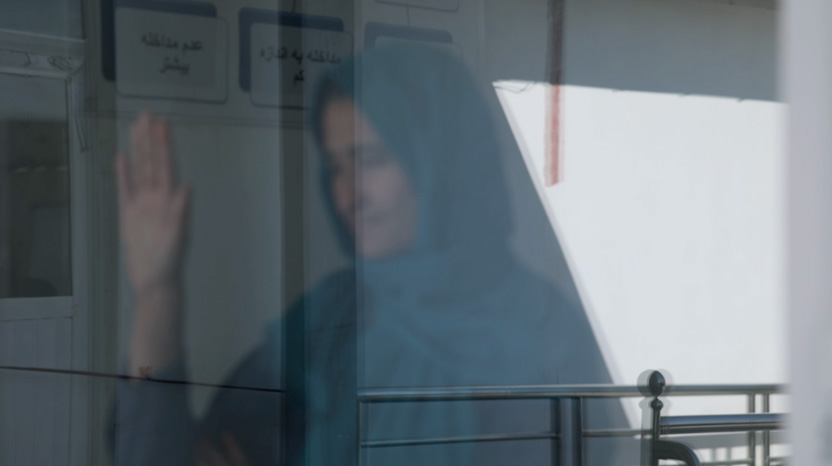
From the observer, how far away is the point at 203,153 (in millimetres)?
1886

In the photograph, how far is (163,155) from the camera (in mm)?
1860

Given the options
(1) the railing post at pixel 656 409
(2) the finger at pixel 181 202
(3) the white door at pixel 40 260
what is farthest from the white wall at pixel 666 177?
(3) the white door at pixel 40 260

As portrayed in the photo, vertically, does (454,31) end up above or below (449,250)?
above

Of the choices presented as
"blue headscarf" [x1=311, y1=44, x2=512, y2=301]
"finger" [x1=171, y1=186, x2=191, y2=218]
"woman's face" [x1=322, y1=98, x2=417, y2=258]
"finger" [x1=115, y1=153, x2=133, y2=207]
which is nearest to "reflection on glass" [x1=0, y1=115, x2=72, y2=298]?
"finger" [x1=115, y1=153, x2=133, y2=207]

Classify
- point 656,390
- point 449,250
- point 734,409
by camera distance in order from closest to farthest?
point 656,390 → point 449,250 → point 734,409

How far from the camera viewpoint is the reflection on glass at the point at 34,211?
1.73 m

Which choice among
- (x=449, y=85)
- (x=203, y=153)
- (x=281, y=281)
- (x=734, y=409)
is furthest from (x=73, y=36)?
(x=734, y=409)

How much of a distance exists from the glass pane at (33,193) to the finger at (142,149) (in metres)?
0.14

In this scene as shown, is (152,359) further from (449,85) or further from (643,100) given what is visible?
(643,100)

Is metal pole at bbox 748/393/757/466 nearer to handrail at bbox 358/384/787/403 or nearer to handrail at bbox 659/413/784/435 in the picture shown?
handrail at bbox 358/384/787/403

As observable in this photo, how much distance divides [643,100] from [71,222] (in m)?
1.28

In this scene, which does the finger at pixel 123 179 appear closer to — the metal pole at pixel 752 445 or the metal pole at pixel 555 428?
the metal pole at pixel 555 428

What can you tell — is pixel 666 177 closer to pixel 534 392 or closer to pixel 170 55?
pixel 534 392

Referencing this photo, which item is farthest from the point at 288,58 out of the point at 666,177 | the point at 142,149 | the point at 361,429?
the point at 666,177
